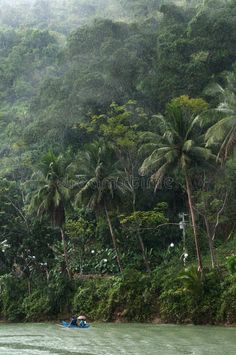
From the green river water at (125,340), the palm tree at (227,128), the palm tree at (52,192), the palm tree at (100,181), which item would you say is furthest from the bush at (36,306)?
the palm tree at (227,128)

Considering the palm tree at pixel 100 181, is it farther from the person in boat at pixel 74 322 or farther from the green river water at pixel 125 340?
the green river water at pixel 125 340

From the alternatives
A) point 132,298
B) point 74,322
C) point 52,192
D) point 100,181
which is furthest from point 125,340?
point 52,192

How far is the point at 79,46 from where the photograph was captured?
51281mm

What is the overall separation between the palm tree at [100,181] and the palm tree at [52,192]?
1439 millimetres

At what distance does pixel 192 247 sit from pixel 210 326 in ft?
44.4

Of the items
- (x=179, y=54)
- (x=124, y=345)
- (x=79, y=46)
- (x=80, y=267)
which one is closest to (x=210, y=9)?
(x=179, y=54)

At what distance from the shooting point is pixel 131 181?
3891cm

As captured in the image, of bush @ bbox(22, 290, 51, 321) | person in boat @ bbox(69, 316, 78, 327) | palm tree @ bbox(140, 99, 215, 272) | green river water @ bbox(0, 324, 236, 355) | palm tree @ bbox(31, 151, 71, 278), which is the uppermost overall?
palm tree @ bbox(140, 99, 215, 272)

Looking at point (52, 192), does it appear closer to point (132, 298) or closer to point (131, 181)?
point (131, 181)

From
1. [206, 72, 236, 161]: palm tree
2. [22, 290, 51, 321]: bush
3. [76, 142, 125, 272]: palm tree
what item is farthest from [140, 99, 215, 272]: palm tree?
[22, 290, 51, 321]: bush

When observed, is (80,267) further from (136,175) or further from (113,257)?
(136,175)

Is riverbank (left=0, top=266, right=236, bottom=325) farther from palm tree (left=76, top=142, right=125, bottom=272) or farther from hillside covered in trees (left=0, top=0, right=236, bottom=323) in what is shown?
palm tree (left=76, top=142, right=125, bottom=272)

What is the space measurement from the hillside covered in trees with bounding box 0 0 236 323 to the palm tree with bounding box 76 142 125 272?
88 millimetres

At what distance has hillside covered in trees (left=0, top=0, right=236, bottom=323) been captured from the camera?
101ft
